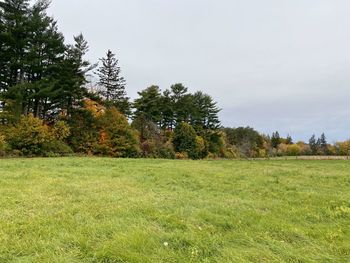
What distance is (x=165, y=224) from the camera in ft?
18.3

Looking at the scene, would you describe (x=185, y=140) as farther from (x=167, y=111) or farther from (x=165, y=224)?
(x=165, y=224)

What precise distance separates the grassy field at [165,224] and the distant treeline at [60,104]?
1957cm

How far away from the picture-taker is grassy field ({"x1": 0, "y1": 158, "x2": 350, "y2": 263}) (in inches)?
167

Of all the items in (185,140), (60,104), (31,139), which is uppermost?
(60,104)

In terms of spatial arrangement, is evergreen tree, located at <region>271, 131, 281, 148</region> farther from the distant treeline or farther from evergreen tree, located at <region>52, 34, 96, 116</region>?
evergreen tree, located at <region>52, 34, 96, 116</region>

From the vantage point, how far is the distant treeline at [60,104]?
27.2 m

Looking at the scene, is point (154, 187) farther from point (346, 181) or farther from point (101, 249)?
point (346, 181)

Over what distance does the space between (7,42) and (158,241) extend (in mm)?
29817

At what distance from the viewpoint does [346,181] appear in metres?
12.9

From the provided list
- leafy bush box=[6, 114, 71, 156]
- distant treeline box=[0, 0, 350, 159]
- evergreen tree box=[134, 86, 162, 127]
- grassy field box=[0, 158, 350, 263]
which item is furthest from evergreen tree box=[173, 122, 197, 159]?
grassy field box=[0, 158, 350, 263]

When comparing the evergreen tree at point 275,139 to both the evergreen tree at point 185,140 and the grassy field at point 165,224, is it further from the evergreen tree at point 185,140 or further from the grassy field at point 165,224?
the grassy field at point 165,224

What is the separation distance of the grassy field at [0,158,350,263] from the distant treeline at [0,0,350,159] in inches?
770

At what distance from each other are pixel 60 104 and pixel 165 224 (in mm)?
31847

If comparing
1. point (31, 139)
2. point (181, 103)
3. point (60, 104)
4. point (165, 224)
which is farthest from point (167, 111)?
point (165, 224)
